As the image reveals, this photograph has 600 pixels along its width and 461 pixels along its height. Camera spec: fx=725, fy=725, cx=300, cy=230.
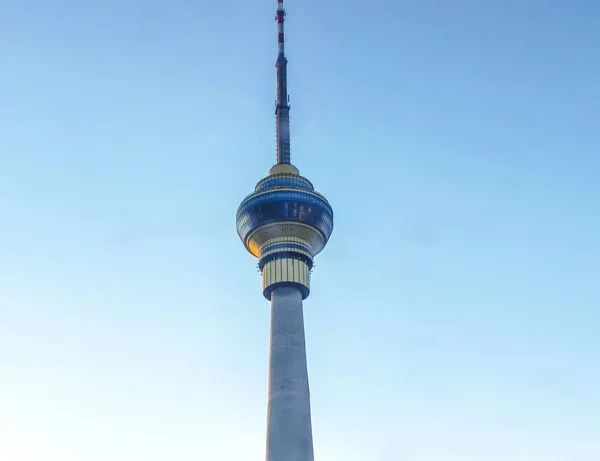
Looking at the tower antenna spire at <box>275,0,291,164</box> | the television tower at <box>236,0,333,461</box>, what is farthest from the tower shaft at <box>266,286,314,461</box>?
the tower antenna spire at <box>275,0,291,164</box>

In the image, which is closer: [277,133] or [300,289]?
[300,289]

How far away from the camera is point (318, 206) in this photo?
102 m

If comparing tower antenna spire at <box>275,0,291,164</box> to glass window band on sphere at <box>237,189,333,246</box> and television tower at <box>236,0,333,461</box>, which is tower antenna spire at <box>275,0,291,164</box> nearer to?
television tower at <box>236,0,333,461</box>

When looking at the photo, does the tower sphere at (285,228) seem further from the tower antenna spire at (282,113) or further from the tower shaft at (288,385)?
the tower antenna spire at (282,113)

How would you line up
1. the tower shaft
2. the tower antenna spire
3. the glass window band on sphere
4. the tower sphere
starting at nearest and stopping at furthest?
the tower shaft → the tower sphere → the glass window band on sphere → the tower antenna spire

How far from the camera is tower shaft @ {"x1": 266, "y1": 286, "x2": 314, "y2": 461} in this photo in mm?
86125

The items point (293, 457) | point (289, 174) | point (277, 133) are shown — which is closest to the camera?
point (293, 457)

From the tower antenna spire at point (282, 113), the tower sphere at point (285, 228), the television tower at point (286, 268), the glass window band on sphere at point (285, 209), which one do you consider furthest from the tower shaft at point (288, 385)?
the tower antenna spire at point (282, 113)

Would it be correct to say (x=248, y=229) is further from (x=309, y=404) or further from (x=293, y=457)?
(x=293, y=457)

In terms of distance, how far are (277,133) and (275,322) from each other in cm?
3326

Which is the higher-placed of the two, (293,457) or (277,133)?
(277,133)

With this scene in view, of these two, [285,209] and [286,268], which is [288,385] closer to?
[286,268]

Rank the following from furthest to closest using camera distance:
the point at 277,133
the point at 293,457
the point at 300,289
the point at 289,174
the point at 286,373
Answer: the point at 277,133, the point at 289,174, the point at 300,289, the point at 286,373, the point at 293,457

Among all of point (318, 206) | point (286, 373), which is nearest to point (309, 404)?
point (286, 373)
